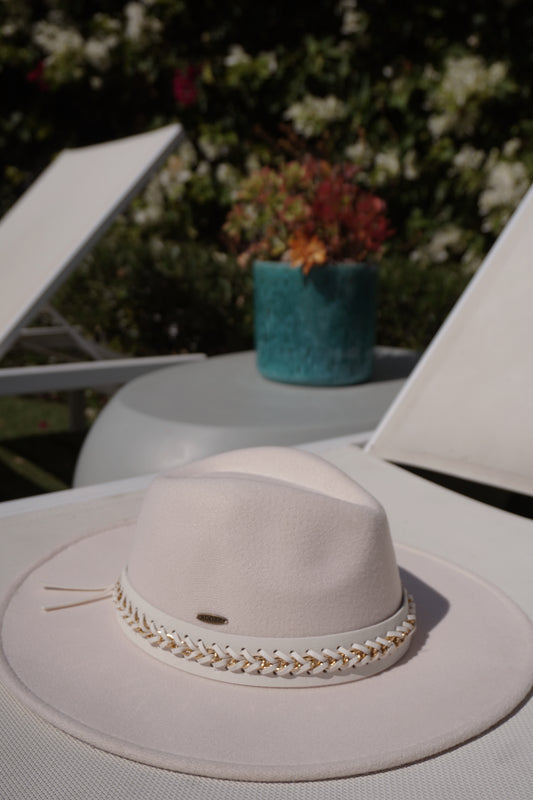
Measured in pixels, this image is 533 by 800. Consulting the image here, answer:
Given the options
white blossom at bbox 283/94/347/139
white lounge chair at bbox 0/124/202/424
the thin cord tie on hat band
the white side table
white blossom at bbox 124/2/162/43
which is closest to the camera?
the thin cord tie on hat band

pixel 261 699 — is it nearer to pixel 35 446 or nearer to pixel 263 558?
pixel 263 558

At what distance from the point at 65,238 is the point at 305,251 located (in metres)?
1.57

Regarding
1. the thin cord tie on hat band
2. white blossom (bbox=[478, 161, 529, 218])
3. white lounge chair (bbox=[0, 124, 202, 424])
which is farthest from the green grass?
the thin cord tie on hat band

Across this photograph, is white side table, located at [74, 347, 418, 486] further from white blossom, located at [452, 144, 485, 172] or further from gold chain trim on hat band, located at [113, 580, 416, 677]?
white blossom, located at [452, 144, 485, 172]

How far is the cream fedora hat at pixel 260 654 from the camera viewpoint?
73 cm

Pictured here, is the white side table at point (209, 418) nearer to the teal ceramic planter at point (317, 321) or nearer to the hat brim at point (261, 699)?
the teal ceramic planter at point (317, 321)

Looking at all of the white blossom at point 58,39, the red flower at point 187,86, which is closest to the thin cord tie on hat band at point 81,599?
the red flower at point 187,86

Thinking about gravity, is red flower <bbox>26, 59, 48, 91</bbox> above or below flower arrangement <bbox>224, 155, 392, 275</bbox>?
below

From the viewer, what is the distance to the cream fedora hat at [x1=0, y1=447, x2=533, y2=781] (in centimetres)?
73

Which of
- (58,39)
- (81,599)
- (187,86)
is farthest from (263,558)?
(58,39)

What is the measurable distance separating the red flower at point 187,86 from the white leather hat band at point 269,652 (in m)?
5.24

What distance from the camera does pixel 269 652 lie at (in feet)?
2.62

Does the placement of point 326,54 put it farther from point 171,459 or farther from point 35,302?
point 171,459

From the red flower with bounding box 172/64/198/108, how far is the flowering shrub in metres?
0.02
